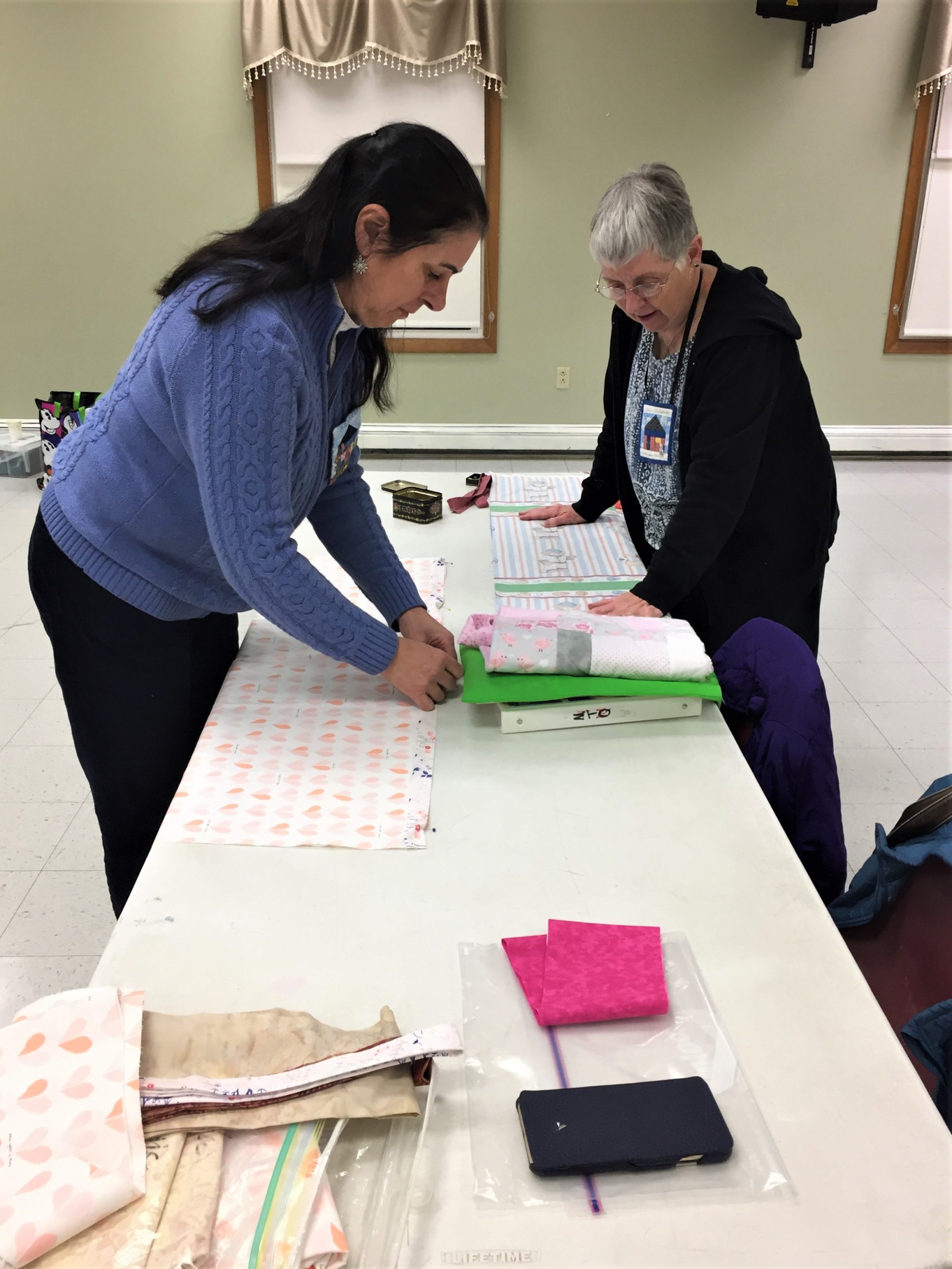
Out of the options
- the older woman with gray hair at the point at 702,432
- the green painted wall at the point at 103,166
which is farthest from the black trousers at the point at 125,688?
the green painted wall at the point at 103,166

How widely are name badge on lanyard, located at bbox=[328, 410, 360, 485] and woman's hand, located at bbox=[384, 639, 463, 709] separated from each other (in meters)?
0.26

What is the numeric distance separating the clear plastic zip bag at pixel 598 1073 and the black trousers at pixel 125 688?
0.65 meters

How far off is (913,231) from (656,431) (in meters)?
3.81

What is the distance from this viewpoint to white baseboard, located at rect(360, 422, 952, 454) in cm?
519

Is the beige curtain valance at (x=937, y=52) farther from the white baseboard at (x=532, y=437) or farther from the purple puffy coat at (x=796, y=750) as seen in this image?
the purple puffy coat at (x=796, y=750)

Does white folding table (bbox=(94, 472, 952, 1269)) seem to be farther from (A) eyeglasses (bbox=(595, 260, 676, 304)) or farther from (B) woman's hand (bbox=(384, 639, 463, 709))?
(A) eyeglasses (bbox=(595, 260, 676, 304))

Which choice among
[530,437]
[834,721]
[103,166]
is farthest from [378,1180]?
[103,166]

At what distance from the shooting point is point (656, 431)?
Result: 1.84 m

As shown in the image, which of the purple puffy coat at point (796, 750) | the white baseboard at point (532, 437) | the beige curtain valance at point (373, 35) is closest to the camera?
the purple puffy coat at point (796, 750)

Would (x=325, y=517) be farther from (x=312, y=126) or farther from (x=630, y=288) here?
(x=312, y=126)

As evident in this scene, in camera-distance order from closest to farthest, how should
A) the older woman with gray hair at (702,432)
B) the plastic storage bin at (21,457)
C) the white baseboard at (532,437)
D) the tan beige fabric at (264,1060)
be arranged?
the tan beige fabric at (264,1060) → the older woman with gray hair at (702,432) → the plastic storage bin at (21,457) → the white baseboard at (532,437)

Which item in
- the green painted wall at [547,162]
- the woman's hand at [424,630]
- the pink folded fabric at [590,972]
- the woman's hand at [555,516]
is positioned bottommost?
the pink folded fabric at [590,972]

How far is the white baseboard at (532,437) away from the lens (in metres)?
5.18

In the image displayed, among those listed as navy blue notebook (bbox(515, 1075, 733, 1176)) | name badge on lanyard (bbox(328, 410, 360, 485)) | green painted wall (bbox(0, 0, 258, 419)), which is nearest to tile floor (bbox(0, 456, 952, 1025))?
green painted wall (bbox(0, 0, 258, 419))
